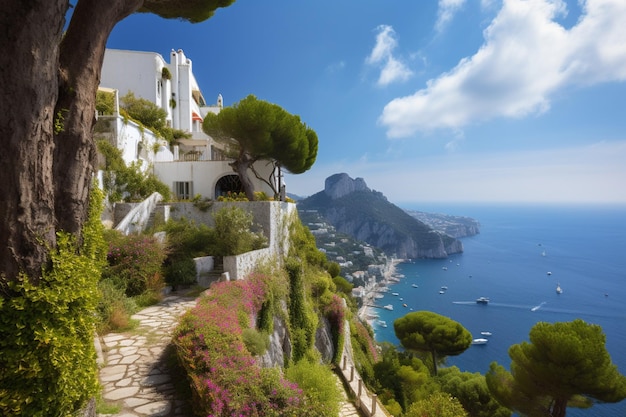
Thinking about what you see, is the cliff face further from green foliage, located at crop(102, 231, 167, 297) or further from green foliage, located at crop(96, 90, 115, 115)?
green foliage, located at crop(102, 231, 167, 297)

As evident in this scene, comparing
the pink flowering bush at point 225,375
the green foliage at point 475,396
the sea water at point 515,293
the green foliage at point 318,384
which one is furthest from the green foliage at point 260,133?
the sea water at point 515,293

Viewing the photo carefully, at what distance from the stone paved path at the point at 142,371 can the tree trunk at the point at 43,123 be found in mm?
2399

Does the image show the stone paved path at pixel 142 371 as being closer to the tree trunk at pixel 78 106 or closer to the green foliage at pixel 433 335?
the tree trunk at pixel 78 106

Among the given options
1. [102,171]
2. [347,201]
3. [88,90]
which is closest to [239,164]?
[102,171]

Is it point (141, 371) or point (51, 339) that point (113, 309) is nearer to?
Result: point (141, 371)

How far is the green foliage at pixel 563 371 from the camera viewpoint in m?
11.4

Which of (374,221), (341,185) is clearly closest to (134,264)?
(374,221)

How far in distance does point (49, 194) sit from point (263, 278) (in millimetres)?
7110

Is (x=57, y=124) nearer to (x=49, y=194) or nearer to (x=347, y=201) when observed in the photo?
(x=49, y=194)

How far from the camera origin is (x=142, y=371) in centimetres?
486

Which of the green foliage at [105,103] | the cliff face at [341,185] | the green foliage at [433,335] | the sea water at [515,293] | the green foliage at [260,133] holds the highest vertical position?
the cliff face at [341,185]

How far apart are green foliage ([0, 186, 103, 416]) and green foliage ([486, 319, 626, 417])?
50.0 ft

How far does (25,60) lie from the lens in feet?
8.27

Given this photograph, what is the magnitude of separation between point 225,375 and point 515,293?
320ft
